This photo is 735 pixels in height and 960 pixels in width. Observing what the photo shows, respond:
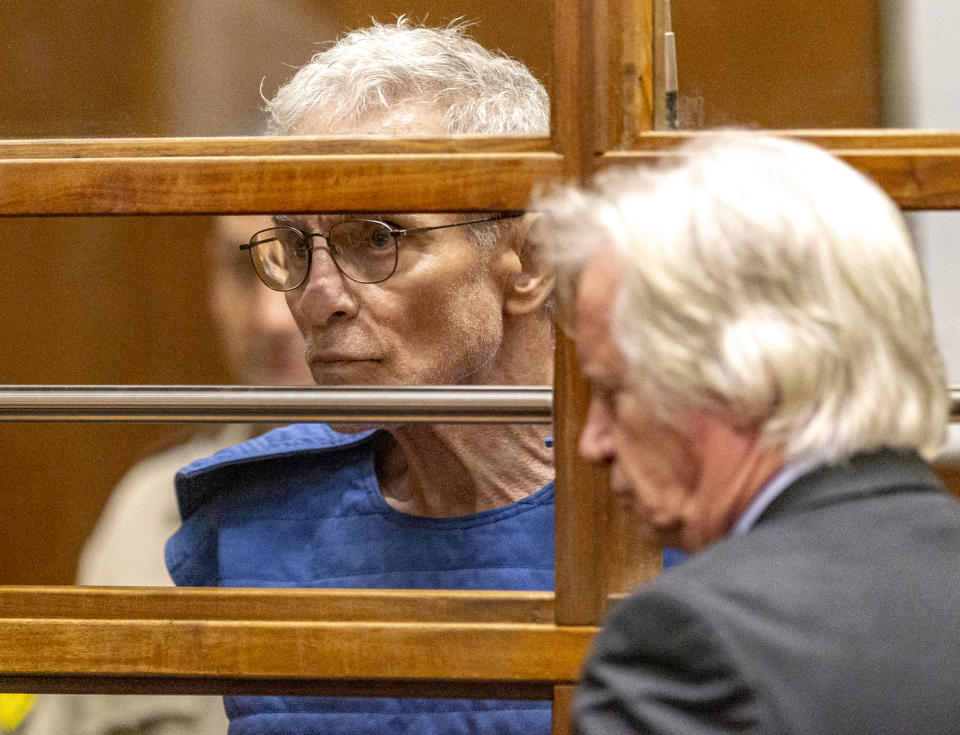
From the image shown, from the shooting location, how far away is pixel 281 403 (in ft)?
3.42

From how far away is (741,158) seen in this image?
73 centimetres

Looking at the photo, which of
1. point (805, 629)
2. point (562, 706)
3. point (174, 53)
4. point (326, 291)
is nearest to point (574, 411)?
point (562, 706)

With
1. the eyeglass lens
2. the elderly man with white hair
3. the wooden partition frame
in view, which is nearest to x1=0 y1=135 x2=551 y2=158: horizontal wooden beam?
the wooden partition frame

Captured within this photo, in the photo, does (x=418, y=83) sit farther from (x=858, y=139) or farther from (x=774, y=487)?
(x=774, y=487)

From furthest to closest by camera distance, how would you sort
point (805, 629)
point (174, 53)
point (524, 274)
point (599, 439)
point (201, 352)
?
point (201, 352) → point (524, 274) → point (174, 53) → point (599, 439) → point (805, 629)

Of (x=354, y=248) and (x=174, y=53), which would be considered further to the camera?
(x=354, y=248)

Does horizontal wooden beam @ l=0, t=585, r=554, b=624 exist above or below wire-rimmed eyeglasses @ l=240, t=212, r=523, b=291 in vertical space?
below

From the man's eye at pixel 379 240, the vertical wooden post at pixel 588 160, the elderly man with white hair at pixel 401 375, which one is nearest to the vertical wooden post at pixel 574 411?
the vertical wooden post at pixel 588 160

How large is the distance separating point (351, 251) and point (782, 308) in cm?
74

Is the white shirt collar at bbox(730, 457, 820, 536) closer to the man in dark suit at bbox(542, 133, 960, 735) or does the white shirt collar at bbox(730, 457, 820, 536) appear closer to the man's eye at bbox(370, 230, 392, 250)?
the man in dark suit at bbox(542, 133, 960, 735)

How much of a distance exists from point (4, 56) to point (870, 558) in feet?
3.24

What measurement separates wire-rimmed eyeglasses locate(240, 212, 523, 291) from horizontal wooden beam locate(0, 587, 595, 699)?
0.44 m

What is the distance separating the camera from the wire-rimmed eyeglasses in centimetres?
132

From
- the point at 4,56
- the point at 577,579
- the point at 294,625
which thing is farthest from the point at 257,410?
the point at 4,56
